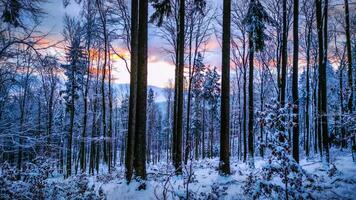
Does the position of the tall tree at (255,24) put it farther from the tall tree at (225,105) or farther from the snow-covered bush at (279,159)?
the snow-covered bush at (279,159)

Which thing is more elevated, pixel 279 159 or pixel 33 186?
pixel 279 159

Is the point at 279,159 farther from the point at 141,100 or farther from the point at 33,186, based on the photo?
the point at 33,186

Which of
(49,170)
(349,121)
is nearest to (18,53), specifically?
(49,170)

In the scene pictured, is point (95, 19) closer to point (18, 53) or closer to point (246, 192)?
point (18, 53)

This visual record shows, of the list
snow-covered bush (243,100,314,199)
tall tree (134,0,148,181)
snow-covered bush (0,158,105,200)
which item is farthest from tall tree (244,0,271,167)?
snow-covered bush (0,158,105,200)

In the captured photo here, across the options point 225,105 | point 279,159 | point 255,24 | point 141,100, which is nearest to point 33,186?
point 141,100

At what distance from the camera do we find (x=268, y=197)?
7355mm

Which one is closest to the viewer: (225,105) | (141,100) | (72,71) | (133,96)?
(141,100)

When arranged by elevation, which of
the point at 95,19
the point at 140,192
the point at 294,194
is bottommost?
the point at 140,192

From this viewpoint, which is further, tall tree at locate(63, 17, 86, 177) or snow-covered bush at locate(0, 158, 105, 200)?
tall tree at locate(63, 17, 86, 177)

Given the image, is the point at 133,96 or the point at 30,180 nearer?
the point at 30,180

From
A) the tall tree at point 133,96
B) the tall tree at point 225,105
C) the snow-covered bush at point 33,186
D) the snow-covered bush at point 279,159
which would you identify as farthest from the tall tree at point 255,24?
the snow-covered bush at point 33,186

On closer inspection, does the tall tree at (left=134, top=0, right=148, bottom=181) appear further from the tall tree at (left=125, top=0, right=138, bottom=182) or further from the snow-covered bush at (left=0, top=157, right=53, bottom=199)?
the snow-covered bush at (left=0, top=157, right=53, bottom=199)

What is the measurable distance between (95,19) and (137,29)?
12.7 m
